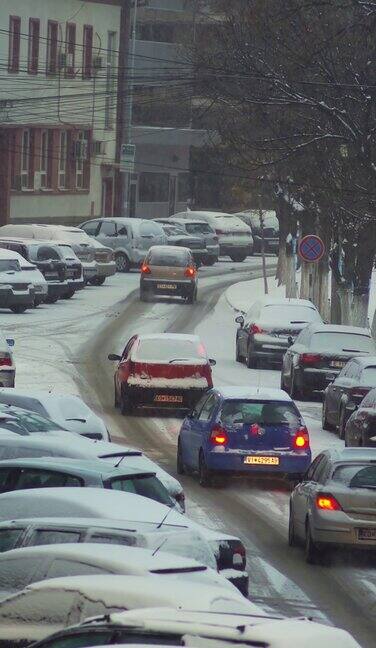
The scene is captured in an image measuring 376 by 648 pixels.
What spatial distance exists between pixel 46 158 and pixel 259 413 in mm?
49647

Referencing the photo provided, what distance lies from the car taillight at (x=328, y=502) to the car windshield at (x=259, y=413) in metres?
5.40

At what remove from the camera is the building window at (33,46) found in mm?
68875

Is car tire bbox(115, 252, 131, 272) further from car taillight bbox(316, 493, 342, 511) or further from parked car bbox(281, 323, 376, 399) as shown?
car taillight bbox(316, 493, 342, 511)

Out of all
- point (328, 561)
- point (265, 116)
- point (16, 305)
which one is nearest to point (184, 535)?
point (328, 561)

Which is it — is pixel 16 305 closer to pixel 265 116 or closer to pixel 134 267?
pixel 265 116

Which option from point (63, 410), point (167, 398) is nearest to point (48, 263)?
point (167, 398)

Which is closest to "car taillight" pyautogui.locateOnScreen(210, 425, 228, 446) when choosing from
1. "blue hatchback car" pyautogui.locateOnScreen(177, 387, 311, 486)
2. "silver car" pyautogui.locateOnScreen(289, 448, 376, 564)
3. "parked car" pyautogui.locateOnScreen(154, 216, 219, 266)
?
"blue hatchback car" pyautogui.locateOnScreen(177, 387, 311, 486)

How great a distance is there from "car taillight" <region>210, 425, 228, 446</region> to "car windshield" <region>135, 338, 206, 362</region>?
7181 mm

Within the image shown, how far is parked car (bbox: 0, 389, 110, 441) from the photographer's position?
2236 cm

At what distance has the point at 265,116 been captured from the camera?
4084 cm

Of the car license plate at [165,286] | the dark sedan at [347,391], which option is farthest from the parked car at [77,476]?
the car license plate at [165,286]

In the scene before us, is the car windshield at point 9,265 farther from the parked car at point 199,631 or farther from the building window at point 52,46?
the parked car at point 199,631

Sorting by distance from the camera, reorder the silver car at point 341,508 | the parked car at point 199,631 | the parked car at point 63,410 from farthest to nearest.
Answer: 1. the parked car at point 63,410
2. the silver car at point 341,508
3. the parked car at point 199,631

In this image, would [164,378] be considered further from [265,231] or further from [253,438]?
[265,231]
